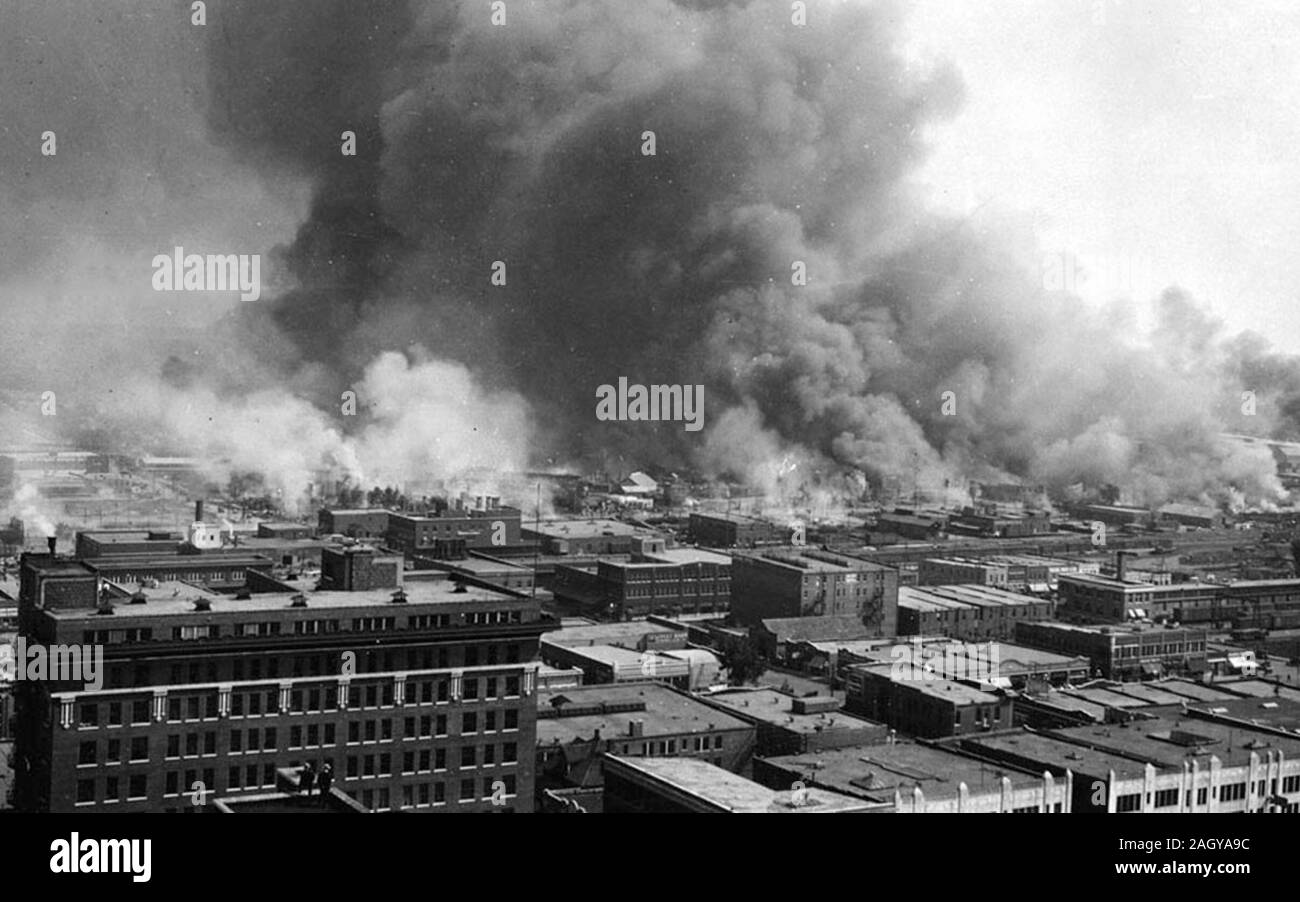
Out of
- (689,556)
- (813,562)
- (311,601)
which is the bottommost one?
(689,556)

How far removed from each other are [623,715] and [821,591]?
30.5 ft

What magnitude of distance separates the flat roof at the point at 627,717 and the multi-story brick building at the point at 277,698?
6.26 ft

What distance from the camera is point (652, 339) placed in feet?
112

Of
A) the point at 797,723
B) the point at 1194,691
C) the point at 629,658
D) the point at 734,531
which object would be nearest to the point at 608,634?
the point at 629,658

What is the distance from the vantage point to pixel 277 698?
10.9m

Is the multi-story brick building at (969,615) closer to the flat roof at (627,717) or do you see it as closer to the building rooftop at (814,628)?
the building rooftop at (814,628)

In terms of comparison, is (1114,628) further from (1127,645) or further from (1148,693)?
(1148,693)

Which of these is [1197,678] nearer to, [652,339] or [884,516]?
[884,516]

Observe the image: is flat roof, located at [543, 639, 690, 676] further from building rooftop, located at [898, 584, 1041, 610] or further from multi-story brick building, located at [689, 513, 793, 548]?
multi-story brick building, located at [689, 513, 793, 548]

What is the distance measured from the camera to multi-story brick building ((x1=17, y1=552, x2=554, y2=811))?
10297 mm

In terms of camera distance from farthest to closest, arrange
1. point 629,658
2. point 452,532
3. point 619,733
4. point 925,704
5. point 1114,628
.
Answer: point 452,532 < point 1114,628 < point 629,658 < point 925,704 < point 619,733

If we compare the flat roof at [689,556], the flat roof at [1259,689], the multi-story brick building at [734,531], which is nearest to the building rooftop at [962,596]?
the flat roof at [689,556]

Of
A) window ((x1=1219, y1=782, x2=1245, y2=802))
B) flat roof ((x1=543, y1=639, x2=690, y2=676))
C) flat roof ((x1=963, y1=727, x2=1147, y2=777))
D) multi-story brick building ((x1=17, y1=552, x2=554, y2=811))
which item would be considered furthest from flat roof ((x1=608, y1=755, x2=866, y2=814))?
flat roof ((x1=543, y1=639, x2=690, y2=676))
